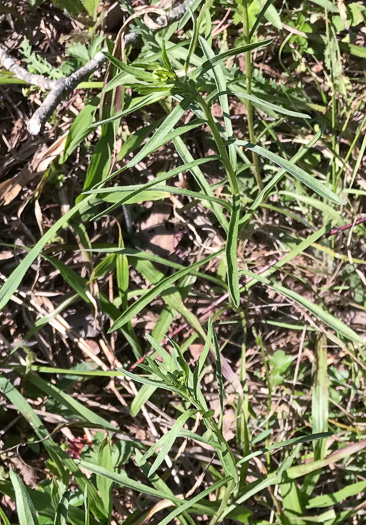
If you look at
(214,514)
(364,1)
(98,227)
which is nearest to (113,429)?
(214,514)

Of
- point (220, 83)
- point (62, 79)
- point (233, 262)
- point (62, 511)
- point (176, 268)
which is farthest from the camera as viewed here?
point (176, 268)

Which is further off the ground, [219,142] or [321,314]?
[219,142]

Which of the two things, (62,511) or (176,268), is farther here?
(176,268)

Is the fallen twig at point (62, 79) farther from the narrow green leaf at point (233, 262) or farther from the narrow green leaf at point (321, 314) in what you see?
the narrow green leaf at point (321, 314)

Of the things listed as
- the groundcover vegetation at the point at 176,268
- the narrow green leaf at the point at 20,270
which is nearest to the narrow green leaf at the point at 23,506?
the groundcover vegetation at the point at 176,268

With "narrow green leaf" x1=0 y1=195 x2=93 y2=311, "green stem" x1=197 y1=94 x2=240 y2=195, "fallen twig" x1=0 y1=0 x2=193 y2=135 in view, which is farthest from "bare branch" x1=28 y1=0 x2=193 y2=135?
"green stem" x1=197 y1=94 x2=240 y2=195

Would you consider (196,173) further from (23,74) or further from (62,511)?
(62,511)

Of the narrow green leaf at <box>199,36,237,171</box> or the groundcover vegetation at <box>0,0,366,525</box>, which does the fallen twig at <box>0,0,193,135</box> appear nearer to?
the groundcover vegetation at <box>0,0,366,525</box>

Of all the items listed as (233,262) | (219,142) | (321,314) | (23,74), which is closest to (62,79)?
(23,74)

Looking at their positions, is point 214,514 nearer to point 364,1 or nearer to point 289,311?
point 289,311

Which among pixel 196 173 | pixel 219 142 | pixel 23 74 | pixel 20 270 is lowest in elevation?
pixel 20 270

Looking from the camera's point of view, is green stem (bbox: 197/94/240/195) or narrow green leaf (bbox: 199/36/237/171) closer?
green stem (bbox: 197/94/240/195)
